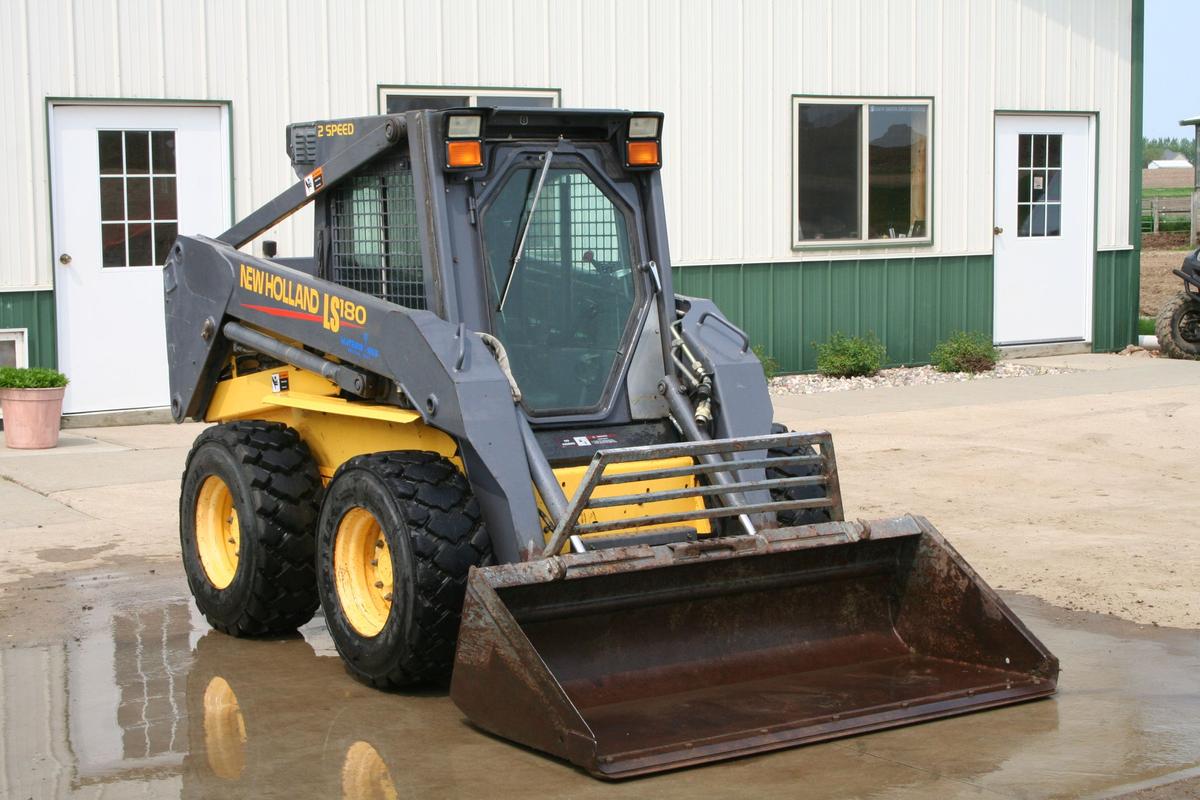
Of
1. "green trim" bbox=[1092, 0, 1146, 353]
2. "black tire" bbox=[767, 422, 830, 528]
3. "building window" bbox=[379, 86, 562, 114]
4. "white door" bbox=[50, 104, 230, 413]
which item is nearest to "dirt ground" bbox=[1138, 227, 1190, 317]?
"green trim" bbox=[1092, 0, 1146, 353]

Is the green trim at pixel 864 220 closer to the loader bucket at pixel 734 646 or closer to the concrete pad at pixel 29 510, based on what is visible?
the concrete pad at pixel 29 510

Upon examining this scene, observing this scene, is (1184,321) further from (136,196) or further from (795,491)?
(795,491)

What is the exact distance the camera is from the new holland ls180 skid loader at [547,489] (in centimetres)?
573

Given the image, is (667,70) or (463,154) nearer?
(463,154)

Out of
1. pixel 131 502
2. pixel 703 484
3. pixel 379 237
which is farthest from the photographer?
pixel 131 502

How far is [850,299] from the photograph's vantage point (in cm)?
1628

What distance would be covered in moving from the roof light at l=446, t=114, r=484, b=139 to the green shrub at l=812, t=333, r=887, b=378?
9.79 m

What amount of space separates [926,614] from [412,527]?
6.62ft

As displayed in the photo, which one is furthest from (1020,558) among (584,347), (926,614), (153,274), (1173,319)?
(1173,319)

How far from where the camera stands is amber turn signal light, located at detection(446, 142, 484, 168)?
6379 millimetres

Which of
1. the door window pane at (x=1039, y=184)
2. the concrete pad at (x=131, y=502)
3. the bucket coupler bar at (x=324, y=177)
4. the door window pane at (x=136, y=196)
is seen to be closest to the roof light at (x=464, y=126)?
the bucket coupler bar at (x=324, y=177)

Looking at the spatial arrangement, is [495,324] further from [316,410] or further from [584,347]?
[316,410]

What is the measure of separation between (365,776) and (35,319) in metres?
8.13

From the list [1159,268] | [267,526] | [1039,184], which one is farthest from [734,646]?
[1159,268]
